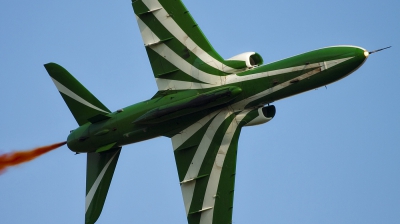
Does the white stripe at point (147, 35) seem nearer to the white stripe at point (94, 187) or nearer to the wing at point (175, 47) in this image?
the wing at point (175, 47)

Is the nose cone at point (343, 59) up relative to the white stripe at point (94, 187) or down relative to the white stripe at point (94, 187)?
up

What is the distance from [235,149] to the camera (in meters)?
25.4

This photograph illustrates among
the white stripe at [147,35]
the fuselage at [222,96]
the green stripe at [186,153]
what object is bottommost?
the green stripe at [186,153]

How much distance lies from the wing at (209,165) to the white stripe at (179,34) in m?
1.59

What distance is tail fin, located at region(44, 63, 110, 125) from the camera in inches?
1038

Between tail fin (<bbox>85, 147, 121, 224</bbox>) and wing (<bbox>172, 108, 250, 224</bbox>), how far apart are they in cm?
223

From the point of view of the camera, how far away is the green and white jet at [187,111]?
80.6 ft

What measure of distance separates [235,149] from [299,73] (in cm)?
327

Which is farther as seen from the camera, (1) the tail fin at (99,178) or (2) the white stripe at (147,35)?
(1) the tail fin at (99,178)

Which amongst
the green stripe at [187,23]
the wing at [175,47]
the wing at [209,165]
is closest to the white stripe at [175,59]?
the wing at [175,47]

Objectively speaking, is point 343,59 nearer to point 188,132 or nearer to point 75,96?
point 188,132

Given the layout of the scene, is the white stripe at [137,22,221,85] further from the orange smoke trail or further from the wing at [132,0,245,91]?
the orange smoke trail

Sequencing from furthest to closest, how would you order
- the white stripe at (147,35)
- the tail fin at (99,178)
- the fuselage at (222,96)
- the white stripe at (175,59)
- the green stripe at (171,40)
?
the tail fin at (99,178)
the white stripe at (147,35)
the green stripe at (171,40)
the white stripe at (175,59)
the fuselage at (222,96)

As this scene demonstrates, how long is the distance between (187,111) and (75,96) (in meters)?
4.03
